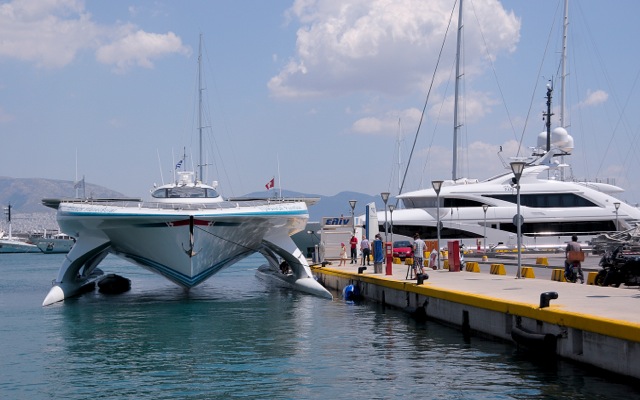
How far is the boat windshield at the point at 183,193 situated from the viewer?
1222 inches

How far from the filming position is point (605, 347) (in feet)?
43.9

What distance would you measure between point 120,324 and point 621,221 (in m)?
40.4

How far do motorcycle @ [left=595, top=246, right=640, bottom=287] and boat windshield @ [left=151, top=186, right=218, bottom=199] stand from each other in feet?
49.8

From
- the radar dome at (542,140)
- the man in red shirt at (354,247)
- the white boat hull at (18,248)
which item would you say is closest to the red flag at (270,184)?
the man in red shirt at (354,247)

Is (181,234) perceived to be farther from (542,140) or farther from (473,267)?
(542,140)

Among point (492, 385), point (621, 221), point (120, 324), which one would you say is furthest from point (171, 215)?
point (621, 221)

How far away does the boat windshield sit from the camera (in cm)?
3103

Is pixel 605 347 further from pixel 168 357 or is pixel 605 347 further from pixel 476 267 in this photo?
pixel 476 267

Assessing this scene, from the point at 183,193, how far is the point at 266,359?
1543cm

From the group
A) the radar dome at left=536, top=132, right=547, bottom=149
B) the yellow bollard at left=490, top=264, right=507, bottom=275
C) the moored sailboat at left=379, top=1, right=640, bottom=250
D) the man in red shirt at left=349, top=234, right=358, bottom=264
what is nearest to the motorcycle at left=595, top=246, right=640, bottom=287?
the yellow bollard at left=490, top=264, right=507, bottom=275

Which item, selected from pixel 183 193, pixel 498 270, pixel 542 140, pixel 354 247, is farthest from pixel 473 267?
pixel 542 140

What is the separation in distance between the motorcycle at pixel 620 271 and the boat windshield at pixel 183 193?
1517cm

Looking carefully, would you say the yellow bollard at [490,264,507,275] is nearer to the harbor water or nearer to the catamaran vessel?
the harbor water

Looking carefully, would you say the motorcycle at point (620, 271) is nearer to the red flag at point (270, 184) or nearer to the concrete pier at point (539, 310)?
the concrete pier at point (539, 310)
